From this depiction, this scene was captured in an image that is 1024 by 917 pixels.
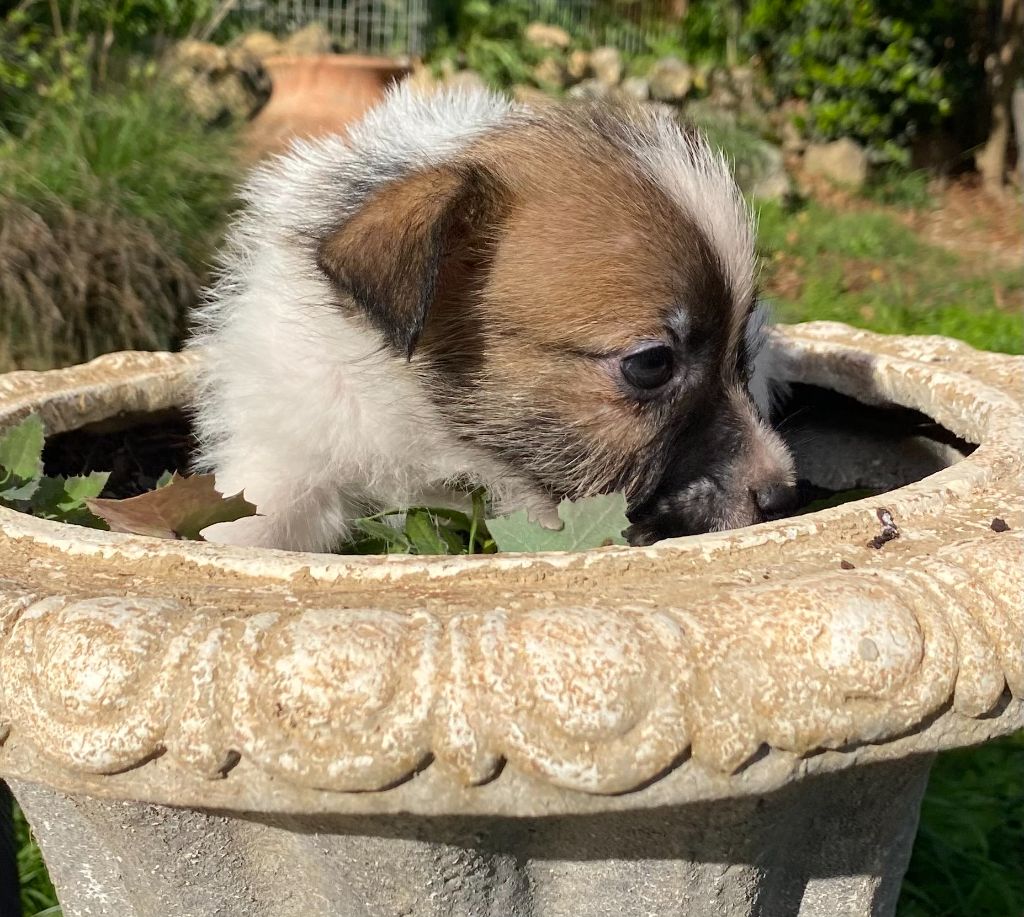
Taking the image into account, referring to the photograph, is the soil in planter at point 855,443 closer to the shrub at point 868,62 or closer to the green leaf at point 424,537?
the green leaf at point 424,537

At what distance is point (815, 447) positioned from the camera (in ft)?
8.38

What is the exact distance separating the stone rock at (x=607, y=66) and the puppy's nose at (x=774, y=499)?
9.30 meters

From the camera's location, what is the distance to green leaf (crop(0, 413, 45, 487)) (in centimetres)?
179

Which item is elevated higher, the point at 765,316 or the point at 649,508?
the point at 765,316

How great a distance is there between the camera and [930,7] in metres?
10.4

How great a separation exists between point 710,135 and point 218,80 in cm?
679

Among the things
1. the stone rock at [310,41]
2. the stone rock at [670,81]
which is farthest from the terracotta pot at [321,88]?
the stone rock at [670,81]

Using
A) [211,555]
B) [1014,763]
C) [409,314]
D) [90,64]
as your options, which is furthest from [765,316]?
[90,64]

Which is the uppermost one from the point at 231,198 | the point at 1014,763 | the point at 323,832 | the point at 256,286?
the point at 256,286

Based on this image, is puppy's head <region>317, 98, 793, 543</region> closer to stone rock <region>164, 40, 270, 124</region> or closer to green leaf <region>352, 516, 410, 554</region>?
green leaf <region>352, 516, 410, 554</region>

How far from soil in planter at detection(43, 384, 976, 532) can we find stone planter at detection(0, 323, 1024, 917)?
765 mm

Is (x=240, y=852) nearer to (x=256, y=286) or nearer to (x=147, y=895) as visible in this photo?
(x=147, y=895)

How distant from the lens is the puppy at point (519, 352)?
1.93 metres

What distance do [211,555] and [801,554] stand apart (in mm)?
683
